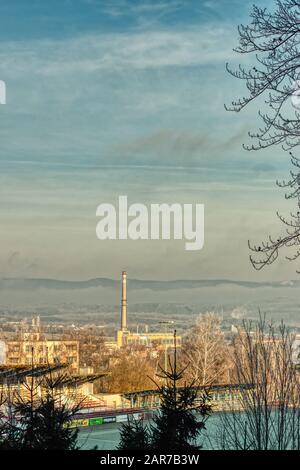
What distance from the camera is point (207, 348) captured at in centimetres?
2284

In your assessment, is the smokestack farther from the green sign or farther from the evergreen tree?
the evergreen tree

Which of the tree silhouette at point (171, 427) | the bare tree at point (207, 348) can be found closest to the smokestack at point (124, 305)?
the bare tree at point (207, 348)

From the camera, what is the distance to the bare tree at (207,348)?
71.9ft

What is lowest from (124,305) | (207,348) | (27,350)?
(27,350)

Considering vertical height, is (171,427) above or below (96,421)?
above

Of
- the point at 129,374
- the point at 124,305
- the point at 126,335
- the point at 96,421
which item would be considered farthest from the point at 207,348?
the point at 124,305

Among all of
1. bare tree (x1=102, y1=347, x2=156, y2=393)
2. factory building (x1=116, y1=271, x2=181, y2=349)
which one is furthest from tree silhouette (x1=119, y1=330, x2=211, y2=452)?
factory building (x1=116, y1=271, x2=181, y2=349)

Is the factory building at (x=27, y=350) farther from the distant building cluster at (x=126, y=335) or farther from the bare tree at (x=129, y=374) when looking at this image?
the distant building cluster at (x=126, y=335)

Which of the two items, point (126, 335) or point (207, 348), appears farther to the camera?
point (126, 335)

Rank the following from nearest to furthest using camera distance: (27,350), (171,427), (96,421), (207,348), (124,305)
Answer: (171,427) → (96,421) → (207,348) → (27,350) → (124,305)

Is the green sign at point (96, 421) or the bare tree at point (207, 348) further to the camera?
the bare tree at point (207, 348)

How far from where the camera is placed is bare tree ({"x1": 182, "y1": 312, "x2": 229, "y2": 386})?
2191 centimetres

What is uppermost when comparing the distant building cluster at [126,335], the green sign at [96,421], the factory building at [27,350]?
the distant building cluster at [126,335]

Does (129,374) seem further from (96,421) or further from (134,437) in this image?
(134,437)
